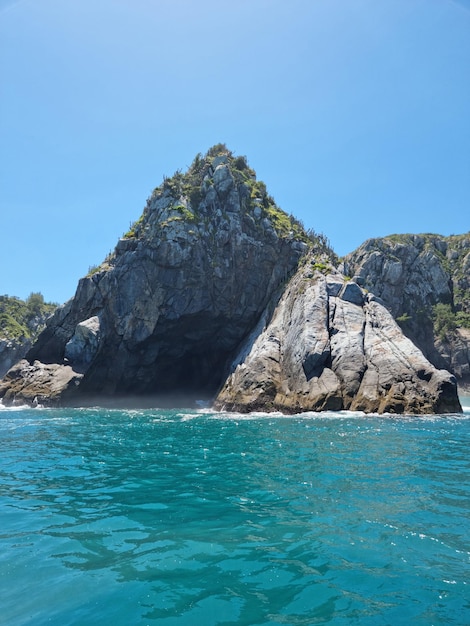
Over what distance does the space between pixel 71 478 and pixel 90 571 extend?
7404 mm

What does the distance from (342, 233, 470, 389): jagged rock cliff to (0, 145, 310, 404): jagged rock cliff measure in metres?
34.5

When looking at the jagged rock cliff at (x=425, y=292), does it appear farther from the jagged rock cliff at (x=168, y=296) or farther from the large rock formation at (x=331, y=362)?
the large rock formation at (x=331, y=362)

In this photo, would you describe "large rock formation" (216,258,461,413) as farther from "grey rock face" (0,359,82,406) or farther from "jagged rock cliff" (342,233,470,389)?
"jagged rock cliff" (342,233,470,389)

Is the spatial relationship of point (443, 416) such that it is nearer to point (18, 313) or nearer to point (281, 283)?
point (281, 283)

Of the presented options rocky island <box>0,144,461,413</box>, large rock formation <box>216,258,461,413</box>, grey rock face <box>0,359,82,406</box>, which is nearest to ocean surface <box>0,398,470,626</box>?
large rock formation <box>216,258,461,413</box>

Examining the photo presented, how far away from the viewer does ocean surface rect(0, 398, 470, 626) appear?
607 centimetres

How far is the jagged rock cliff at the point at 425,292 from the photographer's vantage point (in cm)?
7756

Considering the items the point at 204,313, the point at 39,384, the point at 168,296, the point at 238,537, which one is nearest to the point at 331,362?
the point at 204,313

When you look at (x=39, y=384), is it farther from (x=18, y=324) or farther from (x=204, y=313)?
(x=18, y=324)

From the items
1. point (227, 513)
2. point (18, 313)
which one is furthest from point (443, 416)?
point (18, 313)

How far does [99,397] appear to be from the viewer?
2116 inches

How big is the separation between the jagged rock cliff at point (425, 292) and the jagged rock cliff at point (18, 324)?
235 feet

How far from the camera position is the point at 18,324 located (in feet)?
312

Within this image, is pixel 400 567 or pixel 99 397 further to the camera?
pixel 99 397
